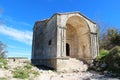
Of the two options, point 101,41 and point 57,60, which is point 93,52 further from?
point 101,41

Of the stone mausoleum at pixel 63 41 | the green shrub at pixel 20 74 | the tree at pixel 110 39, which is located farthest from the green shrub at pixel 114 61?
the tree at pixel 110 39

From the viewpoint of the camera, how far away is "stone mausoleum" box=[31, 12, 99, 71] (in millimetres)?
17188

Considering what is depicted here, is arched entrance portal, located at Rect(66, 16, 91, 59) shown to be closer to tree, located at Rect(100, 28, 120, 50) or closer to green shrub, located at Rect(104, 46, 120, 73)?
green shrub, located at Rect(104, 46, 120, 73)

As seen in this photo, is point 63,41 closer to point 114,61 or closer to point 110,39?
point 114,61

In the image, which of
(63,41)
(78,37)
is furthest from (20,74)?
(78,37)

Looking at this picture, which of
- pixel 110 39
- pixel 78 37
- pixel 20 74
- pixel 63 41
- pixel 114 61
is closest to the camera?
pixel 20 74

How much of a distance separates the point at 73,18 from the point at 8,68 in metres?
10.3

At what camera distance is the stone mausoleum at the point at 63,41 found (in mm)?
17188

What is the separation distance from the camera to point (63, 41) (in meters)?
17.4

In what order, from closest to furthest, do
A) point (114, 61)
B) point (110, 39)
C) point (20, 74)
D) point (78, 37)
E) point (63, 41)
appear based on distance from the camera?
point (20, 74) → point (114, 61) → point (63, 41) → point (78, 37) → point (110, 39)

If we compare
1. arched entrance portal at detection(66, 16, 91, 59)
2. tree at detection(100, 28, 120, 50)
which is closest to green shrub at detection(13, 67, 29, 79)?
arched entrance portal at detection(66, 16, 91, 59)

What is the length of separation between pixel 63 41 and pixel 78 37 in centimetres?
607

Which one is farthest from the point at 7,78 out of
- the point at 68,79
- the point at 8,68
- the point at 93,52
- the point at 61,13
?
the point at 93,52

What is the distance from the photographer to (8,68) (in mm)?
13367
